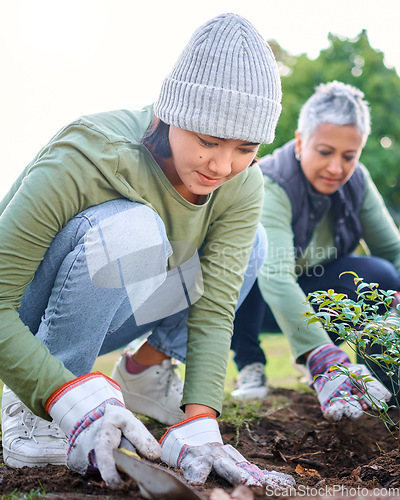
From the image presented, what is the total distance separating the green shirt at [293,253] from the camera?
2604 mm

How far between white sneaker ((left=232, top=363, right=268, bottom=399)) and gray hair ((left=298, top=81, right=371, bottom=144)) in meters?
1.36

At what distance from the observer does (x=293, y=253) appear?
9.59 feet

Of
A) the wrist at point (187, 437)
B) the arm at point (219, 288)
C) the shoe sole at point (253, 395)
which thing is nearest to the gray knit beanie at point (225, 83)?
the arm at point (219, 288)

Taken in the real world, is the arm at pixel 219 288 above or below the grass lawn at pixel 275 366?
above

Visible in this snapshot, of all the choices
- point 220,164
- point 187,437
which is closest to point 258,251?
point 220,164

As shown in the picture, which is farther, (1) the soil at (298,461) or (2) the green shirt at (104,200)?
(2) the green shirt at (104,200)

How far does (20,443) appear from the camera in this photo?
184 centimetres

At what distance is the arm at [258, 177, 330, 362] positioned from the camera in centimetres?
254

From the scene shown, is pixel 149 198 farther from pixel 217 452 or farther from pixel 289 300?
pixel 289 300

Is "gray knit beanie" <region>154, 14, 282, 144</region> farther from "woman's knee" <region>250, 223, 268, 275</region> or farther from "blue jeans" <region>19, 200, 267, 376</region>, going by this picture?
"woman's knee" <region>250, 223, 268, 275</region>

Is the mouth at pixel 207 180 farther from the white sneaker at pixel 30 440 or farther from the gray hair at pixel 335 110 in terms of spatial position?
the gray hair at pixel 335 110

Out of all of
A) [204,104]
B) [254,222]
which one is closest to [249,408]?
[254,222]

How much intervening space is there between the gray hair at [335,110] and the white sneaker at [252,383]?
53.5 inches

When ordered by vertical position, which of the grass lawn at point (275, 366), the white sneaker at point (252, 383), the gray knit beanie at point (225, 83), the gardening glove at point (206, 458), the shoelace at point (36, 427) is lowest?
the grass lawn at point (275, 366)
